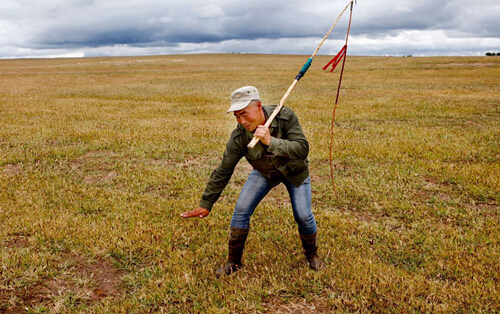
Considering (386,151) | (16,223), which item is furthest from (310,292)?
(386,151)

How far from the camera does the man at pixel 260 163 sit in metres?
4.16

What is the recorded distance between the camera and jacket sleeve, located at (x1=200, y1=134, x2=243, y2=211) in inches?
179

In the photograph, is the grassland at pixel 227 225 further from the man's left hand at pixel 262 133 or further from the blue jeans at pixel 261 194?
the man's left hand at pixel 262 133

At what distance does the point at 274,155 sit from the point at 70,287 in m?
3.30

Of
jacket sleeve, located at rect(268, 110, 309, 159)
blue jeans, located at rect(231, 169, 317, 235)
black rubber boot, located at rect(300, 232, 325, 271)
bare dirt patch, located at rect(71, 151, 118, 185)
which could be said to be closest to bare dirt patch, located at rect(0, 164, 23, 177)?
bare dirt patch, located at rect(71, 151, 118, 185)

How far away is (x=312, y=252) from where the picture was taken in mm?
5137

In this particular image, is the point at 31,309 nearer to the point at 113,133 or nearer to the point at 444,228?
the point at 444,228

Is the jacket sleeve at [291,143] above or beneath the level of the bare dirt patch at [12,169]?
above

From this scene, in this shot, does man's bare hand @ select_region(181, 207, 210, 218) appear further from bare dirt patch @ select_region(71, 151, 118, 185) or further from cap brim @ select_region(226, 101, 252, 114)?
bare dirt patch @ select_region(71, 151, 118, 185)

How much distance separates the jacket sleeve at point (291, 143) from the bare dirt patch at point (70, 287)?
2.92 metres

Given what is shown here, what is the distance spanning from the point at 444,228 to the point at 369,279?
2.48m

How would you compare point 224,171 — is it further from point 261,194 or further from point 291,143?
point 291,143

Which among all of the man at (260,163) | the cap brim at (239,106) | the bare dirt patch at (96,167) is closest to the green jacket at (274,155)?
the man at (260,163)

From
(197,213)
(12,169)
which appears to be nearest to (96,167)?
(12,169)
